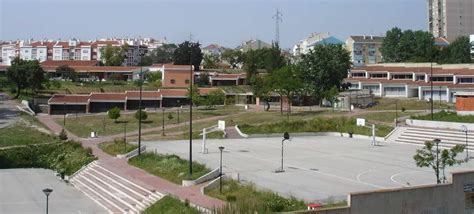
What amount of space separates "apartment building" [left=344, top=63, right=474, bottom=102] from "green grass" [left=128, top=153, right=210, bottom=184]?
4101 cm

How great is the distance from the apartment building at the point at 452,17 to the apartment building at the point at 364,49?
14445 mm

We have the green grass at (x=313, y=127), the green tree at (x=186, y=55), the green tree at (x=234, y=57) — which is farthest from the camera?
the green tree at (x=234, y=57)

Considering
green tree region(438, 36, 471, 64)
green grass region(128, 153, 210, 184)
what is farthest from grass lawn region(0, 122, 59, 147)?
green tree region(438, 36, 471, 64)

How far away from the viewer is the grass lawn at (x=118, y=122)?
2013 inches

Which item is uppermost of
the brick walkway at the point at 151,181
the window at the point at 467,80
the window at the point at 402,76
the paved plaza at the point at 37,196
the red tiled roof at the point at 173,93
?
the window at the point at 402,76

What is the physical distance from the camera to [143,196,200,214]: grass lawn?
785 inches

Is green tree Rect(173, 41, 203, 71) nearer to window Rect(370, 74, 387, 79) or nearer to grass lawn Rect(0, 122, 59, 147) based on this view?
window Rect(370, 74, 387, 79)

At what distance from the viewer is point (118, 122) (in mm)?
55469

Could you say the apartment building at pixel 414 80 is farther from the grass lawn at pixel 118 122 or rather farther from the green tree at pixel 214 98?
the grass lawn at pixel 118 122

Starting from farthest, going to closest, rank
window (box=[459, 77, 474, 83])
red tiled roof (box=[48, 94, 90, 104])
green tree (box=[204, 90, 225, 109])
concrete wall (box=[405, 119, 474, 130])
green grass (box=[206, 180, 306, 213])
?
window (box=[459, 77, 474, 83]), green tree (box=[204, 90, 225, 109]), red tiled roof (box=[48, 94, 90, 104]), concrete wall (box=[405, 119, 474, 130]), green grass (box=[206, 180, 306, 213])

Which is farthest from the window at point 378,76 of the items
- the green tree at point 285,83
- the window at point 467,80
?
the green tree at point 285,83

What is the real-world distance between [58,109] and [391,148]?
38.3 meters

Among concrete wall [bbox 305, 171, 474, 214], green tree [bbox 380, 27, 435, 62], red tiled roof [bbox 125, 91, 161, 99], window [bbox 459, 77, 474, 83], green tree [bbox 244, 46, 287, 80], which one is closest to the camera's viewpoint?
concrete wall [bbox 305, 171, 474, 214]

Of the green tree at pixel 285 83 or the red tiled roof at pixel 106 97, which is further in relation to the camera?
the red tiled roof at pixel 106 97
